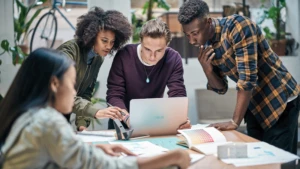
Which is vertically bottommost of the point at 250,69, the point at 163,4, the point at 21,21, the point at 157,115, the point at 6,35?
the point at 157,115

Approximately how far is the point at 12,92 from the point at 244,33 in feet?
4.38

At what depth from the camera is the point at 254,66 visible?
2.28m

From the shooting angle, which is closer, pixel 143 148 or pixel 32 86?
pixel 32 86

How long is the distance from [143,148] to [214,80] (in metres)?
0.70

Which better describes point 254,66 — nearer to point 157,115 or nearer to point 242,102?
point 242,102

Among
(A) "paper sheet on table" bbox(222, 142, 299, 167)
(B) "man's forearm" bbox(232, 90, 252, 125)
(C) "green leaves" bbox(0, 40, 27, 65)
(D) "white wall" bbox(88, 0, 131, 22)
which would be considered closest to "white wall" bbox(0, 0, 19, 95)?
(C) "green leaves" bbox(0, 40, 27, 65)

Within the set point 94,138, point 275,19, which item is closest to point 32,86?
point 94,138

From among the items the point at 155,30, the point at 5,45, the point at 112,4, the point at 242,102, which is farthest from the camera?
the point at 112,4

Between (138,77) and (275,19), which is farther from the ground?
(275,19)

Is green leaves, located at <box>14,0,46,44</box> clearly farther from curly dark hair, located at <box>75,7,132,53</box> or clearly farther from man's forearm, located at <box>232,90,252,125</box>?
man's forearm, located at <box>232,90,252,125</box>

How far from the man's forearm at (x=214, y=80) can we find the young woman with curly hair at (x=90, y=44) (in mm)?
540

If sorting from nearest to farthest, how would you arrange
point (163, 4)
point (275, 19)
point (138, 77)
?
point (138, 77)
point (163, 4)
point (275, 19)

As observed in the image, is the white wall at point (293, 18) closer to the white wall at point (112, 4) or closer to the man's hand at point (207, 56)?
the white wall at point (112, 4)

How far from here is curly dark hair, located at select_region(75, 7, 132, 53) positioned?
8.48ft
